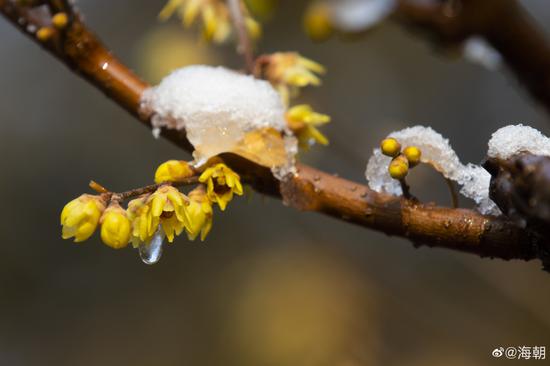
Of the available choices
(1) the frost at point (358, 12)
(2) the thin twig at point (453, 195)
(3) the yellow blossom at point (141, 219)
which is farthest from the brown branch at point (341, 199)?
(1) the frost at point (358, 12)

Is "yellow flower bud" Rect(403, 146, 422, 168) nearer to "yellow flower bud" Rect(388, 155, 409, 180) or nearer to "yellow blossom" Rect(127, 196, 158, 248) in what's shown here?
"yellow flower bud" Rect(388, 155, 409, 180)

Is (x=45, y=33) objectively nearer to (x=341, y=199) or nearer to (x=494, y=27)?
(x=341, y=199)

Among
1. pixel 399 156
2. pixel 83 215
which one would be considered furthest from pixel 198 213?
pixel 399 156

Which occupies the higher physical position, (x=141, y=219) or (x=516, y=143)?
(x=516, y=143)

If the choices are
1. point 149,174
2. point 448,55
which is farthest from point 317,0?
point 149,174

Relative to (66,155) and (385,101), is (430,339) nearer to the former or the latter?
(385,101)

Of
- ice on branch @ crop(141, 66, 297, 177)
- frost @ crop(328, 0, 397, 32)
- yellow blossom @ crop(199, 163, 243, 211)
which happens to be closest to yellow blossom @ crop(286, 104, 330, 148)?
ice on branch @ crop(141, 66, 297, 177)
